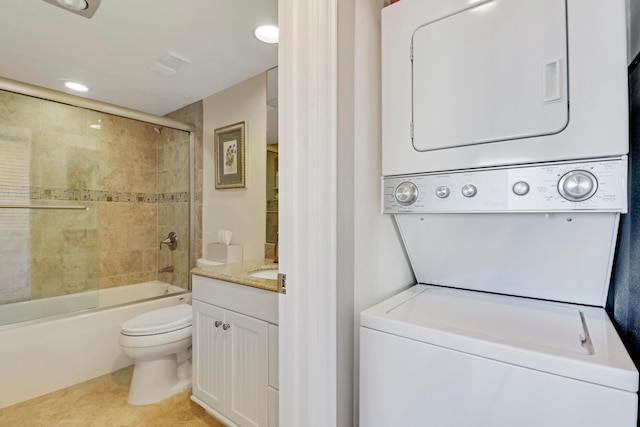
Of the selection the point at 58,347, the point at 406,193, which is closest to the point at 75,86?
the point at 58,347

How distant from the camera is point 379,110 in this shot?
113 centimetres

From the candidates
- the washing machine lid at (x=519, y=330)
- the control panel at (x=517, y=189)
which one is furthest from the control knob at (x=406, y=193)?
the washing machine lid at (x=519, y=330)

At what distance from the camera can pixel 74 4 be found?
1.57 meters

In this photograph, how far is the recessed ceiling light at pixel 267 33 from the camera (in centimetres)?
180

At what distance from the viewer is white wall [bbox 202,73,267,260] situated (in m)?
2.38

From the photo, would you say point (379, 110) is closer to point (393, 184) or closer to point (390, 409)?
point (393, 184)

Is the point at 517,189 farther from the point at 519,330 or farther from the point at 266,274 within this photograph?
the point at 266,274

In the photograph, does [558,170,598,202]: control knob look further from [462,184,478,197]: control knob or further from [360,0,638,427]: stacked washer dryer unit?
[462,184,478,197]: control knob

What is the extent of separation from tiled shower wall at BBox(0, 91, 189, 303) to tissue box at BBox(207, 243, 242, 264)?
1.94ft

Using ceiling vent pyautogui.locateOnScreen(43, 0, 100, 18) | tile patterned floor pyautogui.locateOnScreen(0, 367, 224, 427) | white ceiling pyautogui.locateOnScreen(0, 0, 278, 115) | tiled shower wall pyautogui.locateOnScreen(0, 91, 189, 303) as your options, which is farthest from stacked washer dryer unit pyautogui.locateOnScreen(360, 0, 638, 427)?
tiled shower wall pyautogui.locateOnScreen(0, 91, 189, 303)

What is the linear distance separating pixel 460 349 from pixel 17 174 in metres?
3.43

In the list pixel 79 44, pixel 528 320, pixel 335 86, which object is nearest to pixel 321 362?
pixel 528 320

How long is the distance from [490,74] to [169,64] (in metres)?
2.21

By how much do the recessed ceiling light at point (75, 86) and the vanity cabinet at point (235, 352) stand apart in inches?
83.4
